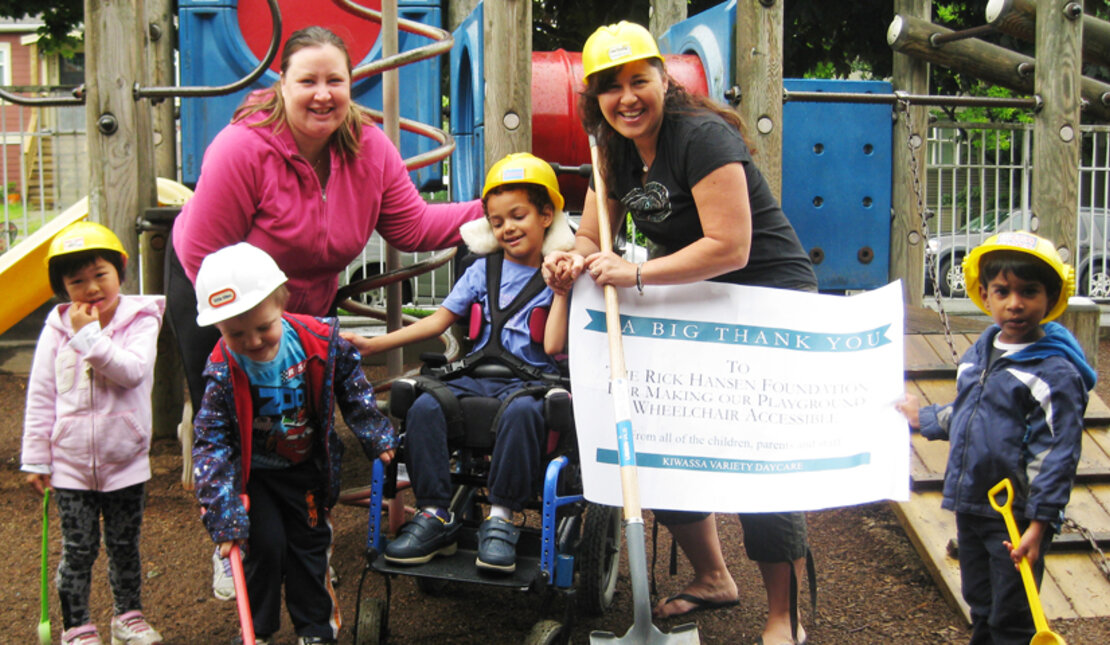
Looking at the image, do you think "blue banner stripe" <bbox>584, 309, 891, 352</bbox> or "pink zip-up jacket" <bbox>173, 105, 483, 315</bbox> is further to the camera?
"pink zip-up jacket" <bbox>173, 105, 483, 315</bbox>

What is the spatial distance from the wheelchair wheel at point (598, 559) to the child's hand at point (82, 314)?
173 centimetres

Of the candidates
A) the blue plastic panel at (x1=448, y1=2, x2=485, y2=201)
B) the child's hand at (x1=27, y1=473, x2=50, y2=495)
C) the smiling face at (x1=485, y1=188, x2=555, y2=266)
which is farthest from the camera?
the blue plastic panel at (x1=448, y1=2, x2=485, y2=201)

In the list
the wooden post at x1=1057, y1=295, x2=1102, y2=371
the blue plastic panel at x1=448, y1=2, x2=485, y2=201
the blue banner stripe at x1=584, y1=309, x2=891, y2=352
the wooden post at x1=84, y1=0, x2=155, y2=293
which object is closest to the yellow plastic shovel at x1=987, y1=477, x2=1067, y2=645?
the blue banner stripe at x1=584, y1=309, x2=891, y2=352

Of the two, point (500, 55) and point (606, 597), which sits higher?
point (500, 55)

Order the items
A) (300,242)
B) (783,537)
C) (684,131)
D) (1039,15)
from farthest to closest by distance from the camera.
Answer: (1039,15) < (300,242) < (783,537) < (684,131)

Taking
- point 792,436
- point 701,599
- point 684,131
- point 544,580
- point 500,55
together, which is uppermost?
point 500,55

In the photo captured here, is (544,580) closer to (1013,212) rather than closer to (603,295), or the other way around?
(603,295)

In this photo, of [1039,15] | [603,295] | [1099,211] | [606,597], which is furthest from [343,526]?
[1099,211]

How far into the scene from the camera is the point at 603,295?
3.15 meters

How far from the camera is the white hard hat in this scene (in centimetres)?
276

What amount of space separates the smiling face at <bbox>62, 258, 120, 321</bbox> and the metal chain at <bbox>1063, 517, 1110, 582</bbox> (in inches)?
139

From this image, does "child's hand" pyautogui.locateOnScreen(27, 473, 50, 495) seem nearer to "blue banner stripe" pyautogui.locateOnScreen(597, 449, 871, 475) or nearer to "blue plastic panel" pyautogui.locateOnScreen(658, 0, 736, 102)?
"blue banner stripe" pyautogui.locateOnScreen(597, 449, 871, 475)

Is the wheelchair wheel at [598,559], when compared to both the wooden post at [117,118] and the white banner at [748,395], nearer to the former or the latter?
the white banner at [748,395]

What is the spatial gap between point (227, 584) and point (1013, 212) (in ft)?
31.7
